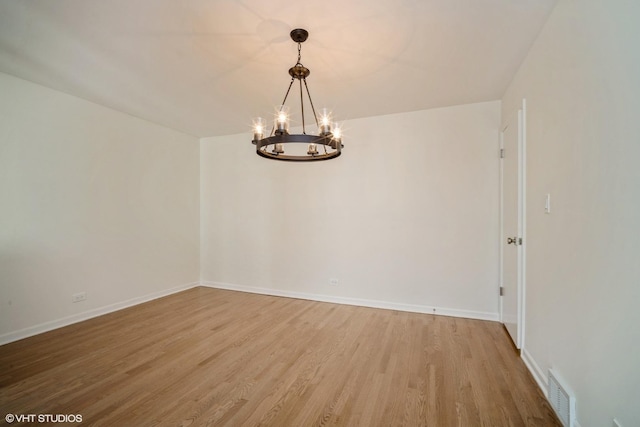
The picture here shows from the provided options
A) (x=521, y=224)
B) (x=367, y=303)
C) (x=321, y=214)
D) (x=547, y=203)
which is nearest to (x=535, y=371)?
(x=521, y=224)

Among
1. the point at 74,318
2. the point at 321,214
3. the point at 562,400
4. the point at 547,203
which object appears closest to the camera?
the point at 562,400

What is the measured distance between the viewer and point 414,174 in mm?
3629

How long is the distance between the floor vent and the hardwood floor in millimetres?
85

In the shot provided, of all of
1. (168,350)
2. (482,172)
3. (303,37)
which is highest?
(303,37)

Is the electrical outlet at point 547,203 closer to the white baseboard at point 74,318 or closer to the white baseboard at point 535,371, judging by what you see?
the white baseboard at point 535,371

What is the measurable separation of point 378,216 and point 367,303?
4.00 feet

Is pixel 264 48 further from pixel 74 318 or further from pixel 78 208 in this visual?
pixel 74 318

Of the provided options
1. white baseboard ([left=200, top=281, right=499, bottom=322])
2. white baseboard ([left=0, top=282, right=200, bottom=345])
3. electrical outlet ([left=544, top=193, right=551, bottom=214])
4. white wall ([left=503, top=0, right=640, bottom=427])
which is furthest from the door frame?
white baseboard ([left=0, top=282, right=200, bottom=345])

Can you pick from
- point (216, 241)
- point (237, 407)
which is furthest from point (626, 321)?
point (216, 241)

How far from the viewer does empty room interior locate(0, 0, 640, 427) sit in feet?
4.99

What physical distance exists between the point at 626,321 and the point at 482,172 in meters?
2.55

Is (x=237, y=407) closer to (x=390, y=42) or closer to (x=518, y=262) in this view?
(x=518, y=262)

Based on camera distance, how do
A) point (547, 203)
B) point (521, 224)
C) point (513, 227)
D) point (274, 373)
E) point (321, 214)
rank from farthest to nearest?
point (321, 214) → point (513, 227) → point (521, 224) → point (274, 373) → point (547, 203)

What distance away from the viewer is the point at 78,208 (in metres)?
3.30
